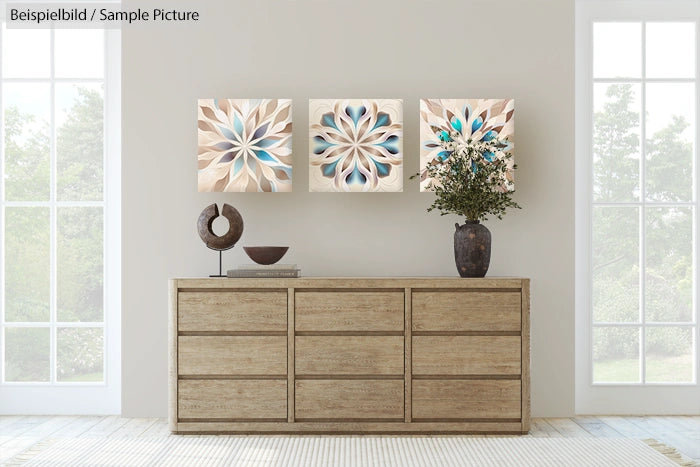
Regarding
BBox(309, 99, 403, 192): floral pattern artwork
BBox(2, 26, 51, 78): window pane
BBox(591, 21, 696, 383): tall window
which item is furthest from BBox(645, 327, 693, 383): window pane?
BBox(2, 26, 51, 78): window pane

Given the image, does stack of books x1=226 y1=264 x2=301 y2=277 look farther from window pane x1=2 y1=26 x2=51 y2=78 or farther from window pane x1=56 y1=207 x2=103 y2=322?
window pane x1=2 y1=26 x2=51 y2=78

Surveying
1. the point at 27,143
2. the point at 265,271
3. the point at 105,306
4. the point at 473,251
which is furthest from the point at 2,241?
the point at 473,251

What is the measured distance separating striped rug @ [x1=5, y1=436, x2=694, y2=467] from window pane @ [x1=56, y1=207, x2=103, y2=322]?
818mm

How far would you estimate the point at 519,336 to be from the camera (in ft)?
11.6

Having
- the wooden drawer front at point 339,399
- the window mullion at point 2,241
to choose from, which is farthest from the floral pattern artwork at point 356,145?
the window mullion at point 2,241

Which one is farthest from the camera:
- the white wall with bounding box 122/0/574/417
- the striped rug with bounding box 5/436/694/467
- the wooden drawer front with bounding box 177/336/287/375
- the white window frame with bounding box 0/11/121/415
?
the white window frame with bounding box 0/11/121/415

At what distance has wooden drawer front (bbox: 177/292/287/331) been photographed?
354 cm

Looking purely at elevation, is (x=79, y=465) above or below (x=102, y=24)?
below

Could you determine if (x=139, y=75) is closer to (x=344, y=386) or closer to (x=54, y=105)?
(x=54, y=105)

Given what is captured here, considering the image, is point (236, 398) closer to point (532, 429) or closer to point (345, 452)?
point (345, 452)

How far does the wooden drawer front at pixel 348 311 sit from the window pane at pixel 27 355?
1593 millimetres

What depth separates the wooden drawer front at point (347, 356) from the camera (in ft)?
11.6

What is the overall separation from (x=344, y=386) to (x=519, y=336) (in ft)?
2.89

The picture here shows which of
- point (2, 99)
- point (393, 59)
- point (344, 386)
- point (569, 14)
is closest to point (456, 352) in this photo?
point (344, 386)
